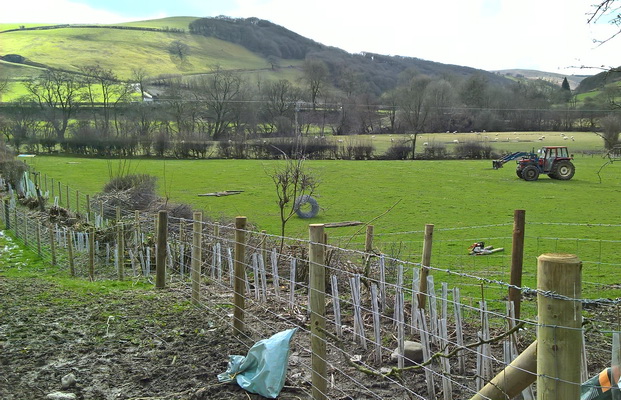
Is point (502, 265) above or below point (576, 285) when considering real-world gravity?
below

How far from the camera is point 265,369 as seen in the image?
175 inches

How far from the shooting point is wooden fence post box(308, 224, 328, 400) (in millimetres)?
4137

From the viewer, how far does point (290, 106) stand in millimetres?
84562

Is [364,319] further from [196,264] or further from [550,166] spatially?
[550,166]

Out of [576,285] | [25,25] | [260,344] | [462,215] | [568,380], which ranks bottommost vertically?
[462,215]

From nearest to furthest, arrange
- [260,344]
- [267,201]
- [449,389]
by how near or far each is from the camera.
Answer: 1. [449,389]
2. [260,344]
3. [267,201]

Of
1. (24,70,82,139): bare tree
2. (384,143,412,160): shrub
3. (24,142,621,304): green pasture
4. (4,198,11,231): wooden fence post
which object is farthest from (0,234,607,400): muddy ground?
(24,70,82,139): bare tree

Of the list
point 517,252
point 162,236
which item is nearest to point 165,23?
point 162,236

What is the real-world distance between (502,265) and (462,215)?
422 inches

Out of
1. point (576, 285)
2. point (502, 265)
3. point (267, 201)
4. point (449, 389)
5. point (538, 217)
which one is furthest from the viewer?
point (267, 201)

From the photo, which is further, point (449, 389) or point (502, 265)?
point (502, 265)

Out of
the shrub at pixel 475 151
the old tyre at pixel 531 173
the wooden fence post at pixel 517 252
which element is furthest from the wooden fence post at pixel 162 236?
the shrub at pixel 475 151

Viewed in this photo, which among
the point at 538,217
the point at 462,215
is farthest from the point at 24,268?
the point at 538,217

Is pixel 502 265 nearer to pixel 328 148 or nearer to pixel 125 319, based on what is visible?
pixel 125 319
